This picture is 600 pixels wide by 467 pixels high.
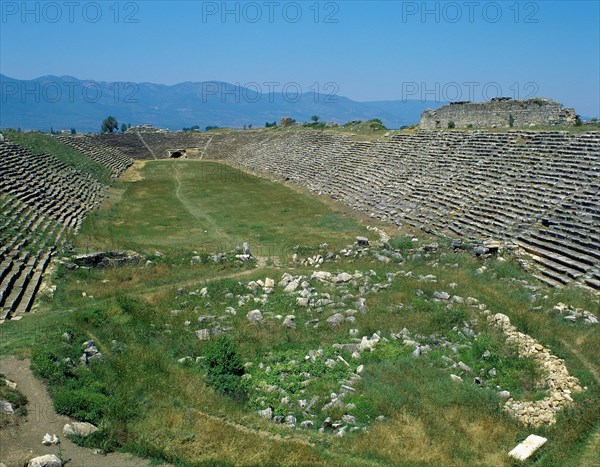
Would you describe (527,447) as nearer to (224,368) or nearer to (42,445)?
(224,368)

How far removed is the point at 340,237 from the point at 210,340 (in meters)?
14.6

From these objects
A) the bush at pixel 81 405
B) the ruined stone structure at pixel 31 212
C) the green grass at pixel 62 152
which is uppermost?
the green grass at pixel 62 152

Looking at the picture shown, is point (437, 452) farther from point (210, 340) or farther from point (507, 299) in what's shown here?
point (507, 299)

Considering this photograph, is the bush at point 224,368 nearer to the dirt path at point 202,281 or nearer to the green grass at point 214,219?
the dirt path at point 202,281

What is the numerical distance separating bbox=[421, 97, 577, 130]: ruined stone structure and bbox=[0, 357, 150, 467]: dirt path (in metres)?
35.2

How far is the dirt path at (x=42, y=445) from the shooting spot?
838 cm

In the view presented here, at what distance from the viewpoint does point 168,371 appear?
40.5ft

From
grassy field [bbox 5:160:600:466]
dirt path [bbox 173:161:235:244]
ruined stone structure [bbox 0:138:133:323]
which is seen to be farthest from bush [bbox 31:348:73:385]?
dirt path [bbox 173:161:235:244]

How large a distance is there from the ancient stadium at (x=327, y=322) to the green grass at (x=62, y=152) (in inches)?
478

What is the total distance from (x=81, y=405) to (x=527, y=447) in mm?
8339

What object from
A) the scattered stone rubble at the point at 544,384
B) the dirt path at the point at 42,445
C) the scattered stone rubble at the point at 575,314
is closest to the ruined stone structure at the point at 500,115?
the scattered stone rubble at the point at 575,314

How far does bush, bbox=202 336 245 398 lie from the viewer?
37.9 feet

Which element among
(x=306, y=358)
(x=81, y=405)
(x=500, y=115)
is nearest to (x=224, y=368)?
(x=306, y=358)

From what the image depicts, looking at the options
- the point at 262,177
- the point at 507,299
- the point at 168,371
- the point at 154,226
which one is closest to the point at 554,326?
the point at 507,299
